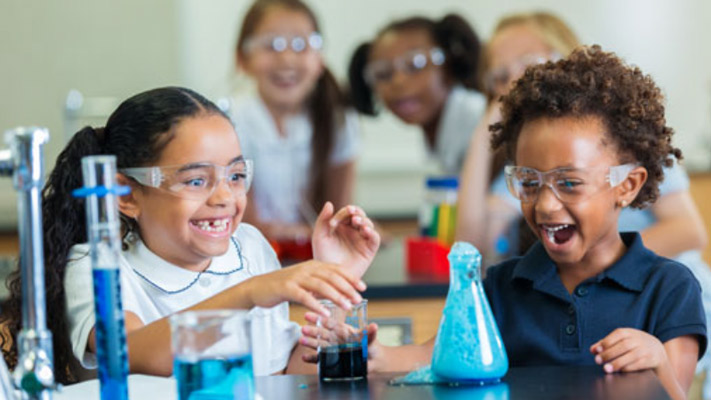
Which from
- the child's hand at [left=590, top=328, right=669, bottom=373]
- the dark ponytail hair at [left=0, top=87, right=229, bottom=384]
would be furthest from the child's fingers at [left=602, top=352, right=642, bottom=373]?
the dark ponytail hair at [left=0, top=87, right=229, bottom=384]

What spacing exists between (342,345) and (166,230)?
1.27 feet

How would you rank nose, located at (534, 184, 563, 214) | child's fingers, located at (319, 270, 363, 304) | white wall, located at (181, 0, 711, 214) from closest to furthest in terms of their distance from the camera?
child's fingers, located at (319, 270, 363, 304)
nose, located at (534, 184, 563, 214)
white wall, located at (181, 0, 711, 214)

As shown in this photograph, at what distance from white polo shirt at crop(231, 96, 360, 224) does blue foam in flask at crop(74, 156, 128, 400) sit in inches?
92.7

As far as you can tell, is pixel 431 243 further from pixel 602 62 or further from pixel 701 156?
pixel 701 156

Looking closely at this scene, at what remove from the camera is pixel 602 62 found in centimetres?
156

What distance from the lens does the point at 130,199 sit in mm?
1498

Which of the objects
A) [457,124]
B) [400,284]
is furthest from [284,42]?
[400,284]

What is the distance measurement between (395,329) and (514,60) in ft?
2.58

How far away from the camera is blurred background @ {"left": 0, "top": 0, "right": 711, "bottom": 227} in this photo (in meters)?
4.31

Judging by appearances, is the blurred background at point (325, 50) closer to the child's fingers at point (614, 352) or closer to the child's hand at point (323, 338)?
the child's hand at point (323, 338)

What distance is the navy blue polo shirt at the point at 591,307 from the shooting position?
4.69 ft

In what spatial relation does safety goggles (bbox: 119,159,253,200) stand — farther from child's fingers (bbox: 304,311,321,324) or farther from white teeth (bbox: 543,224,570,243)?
white teeth (bbox: 543,224,570,243)

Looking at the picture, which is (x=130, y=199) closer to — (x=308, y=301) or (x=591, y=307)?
(x=308, y=301)

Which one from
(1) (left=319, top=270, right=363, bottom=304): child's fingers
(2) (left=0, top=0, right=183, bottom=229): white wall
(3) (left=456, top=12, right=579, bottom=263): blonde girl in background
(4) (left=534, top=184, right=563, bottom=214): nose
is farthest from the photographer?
(2) (left=0, top=0, right=183, bottom=229): white wall
